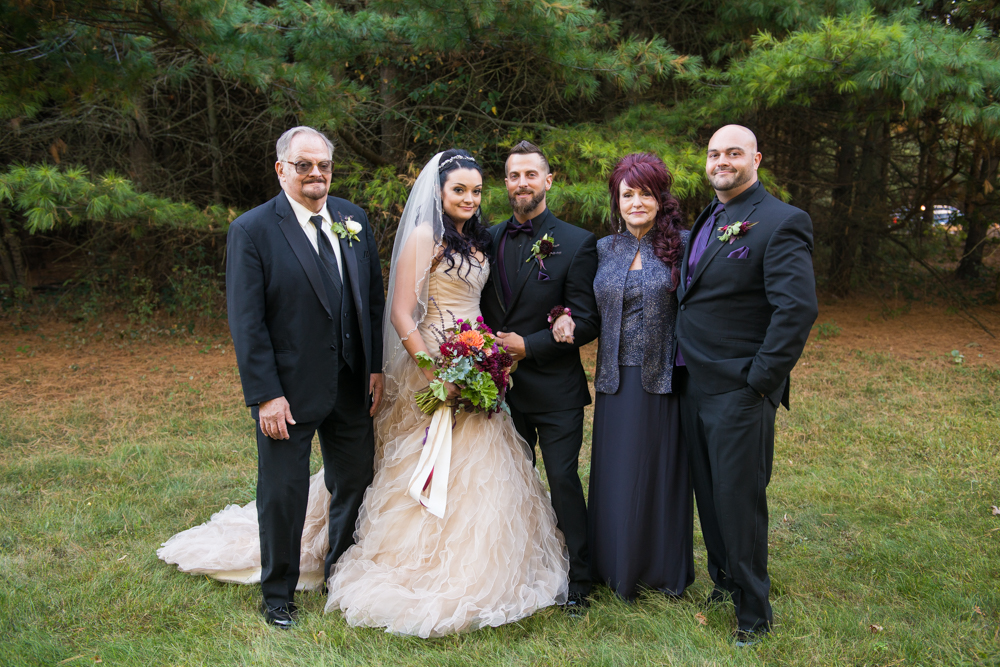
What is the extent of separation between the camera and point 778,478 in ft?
17.2

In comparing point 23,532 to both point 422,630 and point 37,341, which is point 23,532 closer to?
point 422,630

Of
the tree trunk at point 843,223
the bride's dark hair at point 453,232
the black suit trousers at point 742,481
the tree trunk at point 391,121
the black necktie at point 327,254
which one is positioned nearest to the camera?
the black suit trousers at point 742,481

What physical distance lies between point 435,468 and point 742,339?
1523mm

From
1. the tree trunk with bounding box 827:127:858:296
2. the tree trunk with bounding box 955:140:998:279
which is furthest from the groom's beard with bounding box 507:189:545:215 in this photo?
the tree trunk with bounding box 827:127:858:296

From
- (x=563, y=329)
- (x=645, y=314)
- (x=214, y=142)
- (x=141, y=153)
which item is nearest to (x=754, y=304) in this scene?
(x=645, y=314)

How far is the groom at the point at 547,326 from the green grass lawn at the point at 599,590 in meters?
0.48

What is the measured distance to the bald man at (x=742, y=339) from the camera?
9.70ft

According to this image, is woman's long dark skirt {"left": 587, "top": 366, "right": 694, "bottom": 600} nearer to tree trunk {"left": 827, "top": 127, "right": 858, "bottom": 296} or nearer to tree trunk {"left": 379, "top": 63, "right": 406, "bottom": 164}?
tree trunk {"left": 379, "top": 63, "right": 406, "bottom": 164}

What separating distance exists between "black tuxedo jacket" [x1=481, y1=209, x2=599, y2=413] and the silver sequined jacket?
0.09 meters

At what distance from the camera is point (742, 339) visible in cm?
309

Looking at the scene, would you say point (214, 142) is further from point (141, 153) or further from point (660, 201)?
point (660, 201)

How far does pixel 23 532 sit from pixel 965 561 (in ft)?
17.3

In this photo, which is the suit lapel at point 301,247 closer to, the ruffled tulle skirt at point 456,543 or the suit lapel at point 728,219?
the ruffled tulle skirt at point 456,543

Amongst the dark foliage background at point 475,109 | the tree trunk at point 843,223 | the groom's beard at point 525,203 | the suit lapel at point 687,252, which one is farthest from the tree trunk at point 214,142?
the tree trunk at point 843,223
